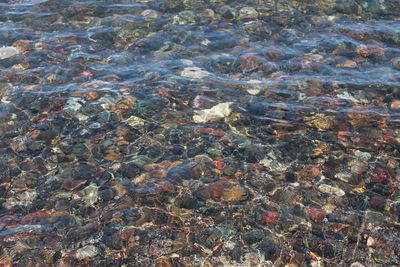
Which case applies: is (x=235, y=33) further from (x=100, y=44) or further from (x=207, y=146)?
(x=207, y=146)

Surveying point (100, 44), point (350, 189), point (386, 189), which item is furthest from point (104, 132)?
point (386, 189)

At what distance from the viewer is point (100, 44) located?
→ 9.93 meters

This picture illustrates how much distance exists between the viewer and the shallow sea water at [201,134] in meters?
5.48

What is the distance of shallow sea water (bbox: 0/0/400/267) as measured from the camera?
18.0 ft

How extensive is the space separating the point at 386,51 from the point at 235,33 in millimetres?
3289

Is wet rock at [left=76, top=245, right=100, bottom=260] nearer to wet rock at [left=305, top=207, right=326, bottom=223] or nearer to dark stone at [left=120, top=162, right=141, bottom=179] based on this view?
dark stone at [left=120, top=162, right=141, bottom=179]

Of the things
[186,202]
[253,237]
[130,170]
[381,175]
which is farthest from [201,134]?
[381,175]

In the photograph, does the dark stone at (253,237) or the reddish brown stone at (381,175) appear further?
the reddish brown stone at (381,175)

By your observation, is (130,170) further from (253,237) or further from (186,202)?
(253,237)

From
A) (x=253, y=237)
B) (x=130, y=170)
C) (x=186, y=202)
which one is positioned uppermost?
(x=130, y=170)

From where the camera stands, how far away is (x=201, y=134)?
24.0 feet

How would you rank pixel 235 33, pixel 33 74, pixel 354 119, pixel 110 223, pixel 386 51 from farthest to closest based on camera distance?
pixel 235 33 → pixel 386 51 → pixel 33 74 → pixel 354 119 → pixel 110 223

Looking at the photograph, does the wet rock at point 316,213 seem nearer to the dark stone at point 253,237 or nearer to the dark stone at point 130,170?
the dark stone at point 253,237

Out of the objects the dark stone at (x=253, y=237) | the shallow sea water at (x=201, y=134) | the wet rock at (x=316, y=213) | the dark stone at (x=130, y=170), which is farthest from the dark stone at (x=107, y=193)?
the wet rock at (x=316, y=213)
